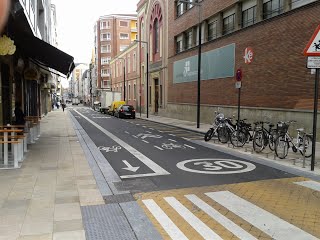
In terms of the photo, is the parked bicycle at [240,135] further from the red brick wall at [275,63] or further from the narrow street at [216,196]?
the red brick wall at [275,63]

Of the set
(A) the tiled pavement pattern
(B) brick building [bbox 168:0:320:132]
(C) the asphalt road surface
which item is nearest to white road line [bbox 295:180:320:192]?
(C) the asphalt road surface

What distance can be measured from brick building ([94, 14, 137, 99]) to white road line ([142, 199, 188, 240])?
3003 inches

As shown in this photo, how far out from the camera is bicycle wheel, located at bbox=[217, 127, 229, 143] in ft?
44.7

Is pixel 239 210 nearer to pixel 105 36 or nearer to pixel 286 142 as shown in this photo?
pixel 286 142

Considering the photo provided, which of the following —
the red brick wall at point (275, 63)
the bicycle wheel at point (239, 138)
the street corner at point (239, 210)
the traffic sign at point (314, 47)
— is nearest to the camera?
the street corner at point (239, 210)

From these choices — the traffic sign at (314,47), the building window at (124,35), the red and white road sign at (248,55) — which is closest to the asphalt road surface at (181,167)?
the traffic sign at (314,47)

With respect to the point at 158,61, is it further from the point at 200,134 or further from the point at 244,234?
the point at 244,234

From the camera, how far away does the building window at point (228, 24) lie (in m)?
21.4

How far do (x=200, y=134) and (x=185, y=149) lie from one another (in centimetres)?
591

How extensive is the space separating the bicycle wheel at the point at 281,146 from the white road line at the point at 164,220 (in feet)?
18.5

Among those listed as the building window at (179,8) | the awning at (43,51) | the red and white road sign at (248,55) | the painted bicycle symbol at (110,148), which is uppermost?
the building window at (179,8)

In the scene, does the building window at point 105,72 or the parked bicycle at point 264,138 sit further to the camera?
the building window at point 105,72

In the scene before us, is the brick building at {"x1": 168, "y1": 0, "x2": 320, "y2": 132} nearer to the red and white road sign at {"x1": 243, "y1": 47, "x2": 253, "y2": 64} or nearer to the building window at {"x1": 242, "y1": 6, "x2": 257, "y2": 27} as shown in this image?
the building window at {"x1": 242, "y1": 6, "x2": 257, "y2": 27}

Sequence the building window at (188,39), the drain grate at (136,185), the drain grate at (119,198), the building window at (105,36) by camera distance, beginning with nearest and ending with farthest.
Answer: the drain grate at (119,198) < the drain grate at (136,185) < the building window at (188,39) < the building window at (105,36)
